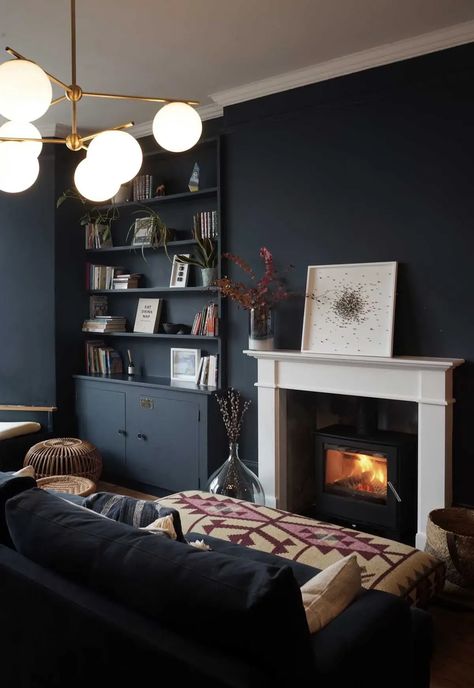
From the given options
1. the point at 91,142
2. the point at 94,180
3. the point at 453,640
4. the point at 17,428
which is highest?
the point at 91,142

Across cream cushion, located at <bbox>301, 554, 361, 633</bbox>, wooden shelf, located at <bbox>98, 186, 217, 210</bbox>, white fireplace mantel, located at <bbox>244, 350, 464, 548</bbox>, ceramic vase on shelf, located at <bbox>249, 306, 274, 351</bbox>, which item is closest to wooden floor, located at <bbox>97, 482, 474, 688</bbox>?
white fireplace mantel, located at <bbox>244, 350, 464, 548</bbox>

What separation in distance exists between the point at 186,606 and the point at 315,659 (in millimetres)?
295

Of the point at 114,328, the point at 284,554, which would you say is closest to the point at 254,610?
the point at 284,554

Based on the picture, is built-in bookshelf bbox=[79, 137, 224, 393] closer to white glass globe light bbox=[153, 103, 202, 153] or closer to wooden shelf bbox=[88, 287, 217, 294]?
wooden shelf bbox=[88, 287, 217, 294]

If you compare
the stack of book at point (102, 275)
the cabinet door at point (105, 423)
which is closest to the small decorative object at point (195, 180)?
the stack of book at point (102, 275)

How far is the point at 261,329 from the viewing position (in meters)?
3.75

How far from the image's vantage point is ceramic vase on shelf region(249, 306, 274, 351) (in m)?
3.74

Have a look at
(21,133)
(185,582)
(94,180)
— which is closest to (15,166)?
(21,133)

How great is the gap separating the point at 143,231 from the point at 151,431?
1.57 metres

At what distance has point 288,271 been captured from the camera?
12.5 feet

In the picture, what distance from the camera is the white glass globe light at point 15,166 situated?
2137mm

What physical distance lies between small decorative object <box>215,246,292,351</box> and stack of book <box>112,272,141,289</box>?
1.16 m

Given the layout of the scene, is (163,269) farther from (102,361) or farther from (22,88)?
(22,88)

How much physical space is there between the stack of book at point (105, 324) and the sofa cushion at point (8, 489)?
3.02 metres
